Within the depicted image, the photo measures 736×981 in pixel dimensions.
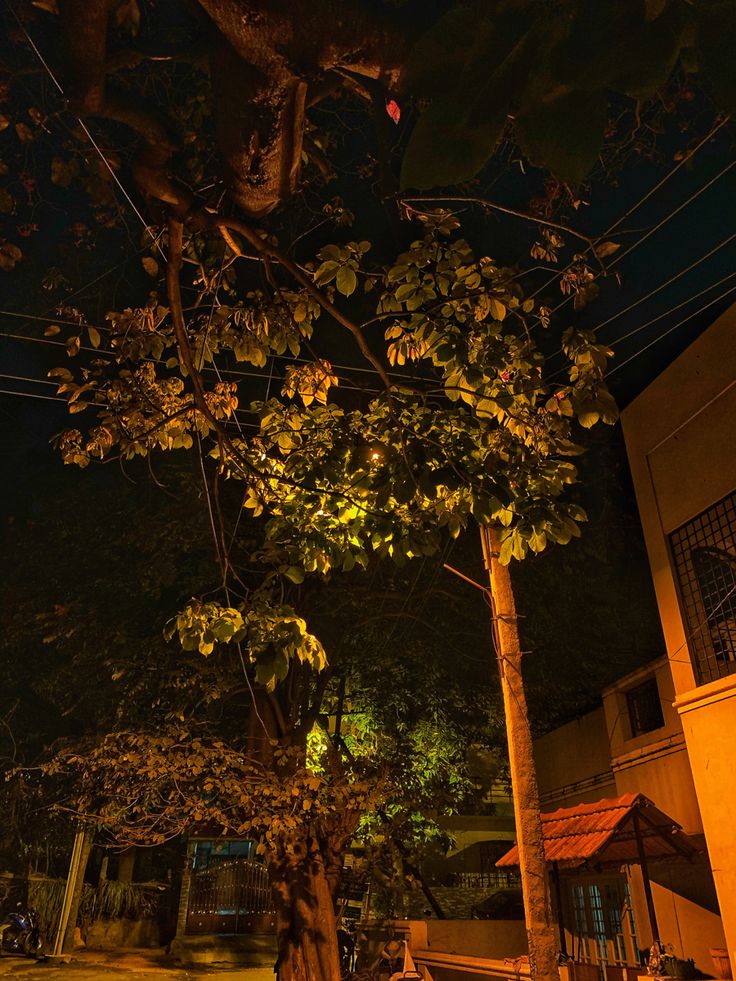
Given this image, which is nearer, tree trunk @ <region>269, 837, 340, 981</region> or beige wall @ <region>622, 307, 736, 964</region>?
beige wall @ <region>622, 307, 736, 964</region>

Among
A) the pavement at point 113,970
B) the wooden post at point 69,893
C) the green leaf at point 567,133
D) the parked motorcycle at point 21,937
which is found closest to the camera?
the green leaf at point 567,133

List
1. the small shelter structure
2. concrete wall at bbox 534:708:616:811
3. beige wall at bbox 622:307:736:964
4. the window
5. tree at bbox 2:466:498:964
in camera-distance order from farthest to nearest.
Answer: concrete wall at bbox 534:708:616:811, the window, tree at bbox 2:466:498:964, the small shelter structure, beige wall at bbox 622:307:736:964

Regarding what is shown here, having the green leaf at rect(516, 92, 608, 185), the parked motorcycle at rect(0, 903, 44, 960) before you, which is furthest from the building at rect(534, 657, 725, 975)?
the parked motorcycle at rect(0, 903, 44, 960)

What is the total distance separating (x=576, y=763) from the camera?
1553 centimetres

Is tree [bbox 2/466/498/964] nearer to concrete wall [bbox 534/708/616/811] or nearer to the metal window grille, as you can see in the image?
concrete wall [bbox 534/708/616/811]

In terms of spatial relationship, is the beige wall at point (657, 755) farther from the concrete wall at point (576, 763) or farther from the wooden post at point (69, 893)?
the wooden post at point (69, 893)

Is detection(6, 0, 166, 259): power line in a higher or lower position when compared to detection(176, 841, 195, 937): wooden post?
higher

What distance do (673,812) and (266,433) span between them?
8.94 meters

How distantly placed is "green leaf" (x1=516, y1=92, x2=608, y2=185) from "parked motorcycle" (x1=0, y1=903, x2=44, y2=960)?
74.8 feet

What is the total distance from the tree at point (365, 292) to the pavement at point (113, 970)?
1477cm

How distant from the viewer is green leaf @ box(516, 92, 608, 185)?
115cm

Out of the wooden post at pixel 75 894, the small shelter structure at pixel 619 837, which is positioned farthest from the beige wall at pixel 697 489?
the wooden post at pixel 75 894

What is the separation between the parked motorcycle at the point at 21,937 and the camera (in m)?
19.2

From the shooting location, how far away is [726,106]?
3.60 ft
